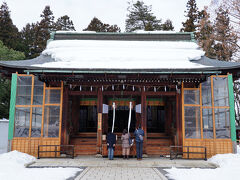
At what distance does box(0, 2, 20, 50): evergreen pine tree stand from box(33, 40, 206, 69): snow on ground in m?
23.9

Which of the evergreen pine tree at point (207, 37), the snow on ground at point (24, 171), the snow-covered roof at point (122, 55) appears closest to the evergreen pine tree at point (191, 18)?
the evergreen pine tree at point (207, 37)

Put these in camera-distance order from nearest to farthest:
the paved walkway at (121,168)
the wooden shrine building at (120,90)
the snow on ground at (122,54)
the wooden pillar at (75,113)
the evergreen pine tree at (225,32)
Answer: the paved walkway at (121,168) → the wooden shrine building at (120,90) → the snow on ground at (122,54) → the wooden pillar at (75,113) → the evergreen pine tree at (225,32)

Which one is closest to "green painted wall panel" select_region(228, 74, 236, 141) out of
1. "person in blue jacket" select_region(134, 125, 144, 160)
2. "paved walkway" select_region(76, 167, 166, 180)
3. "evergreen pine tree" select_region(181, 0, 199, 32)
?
"person in blue jacket" select_region(134, 125, 144, 160)

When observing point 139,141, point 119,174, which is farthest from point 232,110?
point 119,174

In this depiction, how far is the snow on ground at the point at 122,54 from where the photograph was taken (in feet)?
38.7

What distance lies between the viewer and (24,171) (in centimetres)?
816

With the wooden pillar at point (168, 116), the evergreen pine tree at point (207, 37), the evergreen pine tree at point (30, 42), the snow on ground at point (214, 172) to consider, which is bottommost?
the snow on ground at point (214, 172)

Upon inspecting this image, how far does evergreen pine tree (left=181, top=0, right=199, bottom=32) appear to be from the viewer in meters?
32.2

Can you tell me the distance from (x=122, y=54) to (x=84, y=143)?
6.29m

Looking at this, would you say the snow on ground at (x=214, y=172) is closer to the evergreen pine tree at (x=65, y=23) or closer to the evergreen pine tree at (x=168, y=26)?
the evergreen pine tree at (x=168, y=26)

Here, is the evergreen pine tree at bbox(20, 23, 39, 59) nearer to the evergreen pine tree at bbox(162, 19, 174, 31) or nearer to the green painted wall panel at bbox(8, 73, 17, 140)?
the evergreen pine tree at bbox(162, 19, 174, 31)

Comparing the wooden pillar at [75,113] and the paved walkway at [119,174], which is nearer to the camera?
the paved walkway at [119,174]

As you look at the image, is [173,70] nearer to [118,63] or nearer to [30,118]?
[118,63]

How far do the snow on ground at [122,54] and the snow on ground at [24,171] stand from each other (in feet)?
15.7
